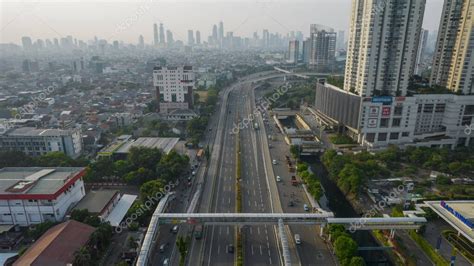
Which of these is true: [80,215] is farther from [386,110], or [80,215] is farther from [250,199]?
[386,110]

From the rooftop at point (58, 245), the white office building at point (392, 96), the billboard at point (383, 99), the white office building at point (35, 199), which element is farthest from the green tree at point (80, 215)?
the billboard at point (383, 99)

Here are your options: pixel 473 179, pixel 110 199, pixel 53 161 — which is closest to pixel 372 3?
pixel 473 179

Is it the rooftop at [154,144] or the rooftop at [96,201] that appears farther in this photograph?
the rooftop at [154,144]

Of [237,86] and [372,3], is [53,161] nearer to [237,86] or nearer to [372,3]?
[372,3]

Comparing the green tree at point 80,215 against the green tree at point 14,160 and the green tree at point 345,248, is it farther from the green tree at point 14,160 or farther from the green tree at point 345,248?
the green tree at point 345,248

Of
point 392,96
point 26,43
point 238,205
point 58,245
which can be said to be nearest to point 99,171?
point 58,245
